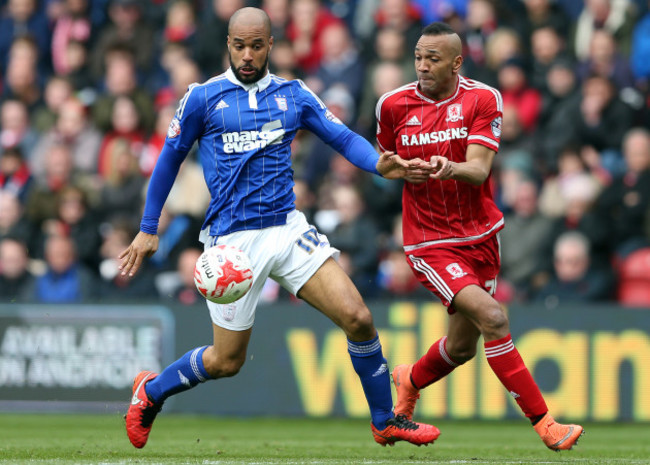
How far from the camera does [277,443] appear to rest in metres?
9.88

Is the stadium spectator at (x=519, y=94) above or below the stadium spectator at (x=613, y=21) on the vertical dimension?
below

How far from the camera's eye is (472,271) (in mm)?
8102

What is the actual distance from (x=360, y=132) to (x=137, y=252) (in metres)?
6.44

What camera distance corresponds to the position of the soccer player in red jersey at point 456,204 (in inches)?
307

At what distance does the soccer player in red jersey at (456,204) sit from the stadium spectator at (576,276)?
3.95m

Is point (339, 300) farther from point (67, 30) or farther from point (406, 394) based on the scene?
point (67, 30)

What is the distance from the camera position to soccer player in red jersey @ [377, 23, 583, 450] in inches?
307

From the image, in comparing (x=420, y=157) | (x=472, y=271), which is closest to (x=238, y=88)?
(x=420, y=157)

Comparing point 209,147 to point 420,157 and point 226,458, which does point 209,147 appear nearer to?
point 420,157

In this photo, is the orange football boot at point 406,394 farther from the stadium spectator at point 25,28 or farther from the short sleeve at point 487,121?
the stadium spectator at point 25,28

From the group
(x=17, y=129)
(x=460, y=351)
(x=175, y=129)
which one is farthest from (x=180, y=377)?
(x=17, y=129)

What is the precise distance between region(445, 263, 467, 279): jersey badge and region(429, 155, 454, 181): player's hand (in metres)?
0.77

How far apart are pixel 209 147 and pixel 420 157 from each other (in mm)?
1408

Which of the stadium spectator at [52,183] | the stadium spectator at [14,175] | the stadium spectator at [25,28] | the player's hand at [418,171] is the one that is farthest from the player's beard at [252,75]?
the stadium spectator at [25,28]
